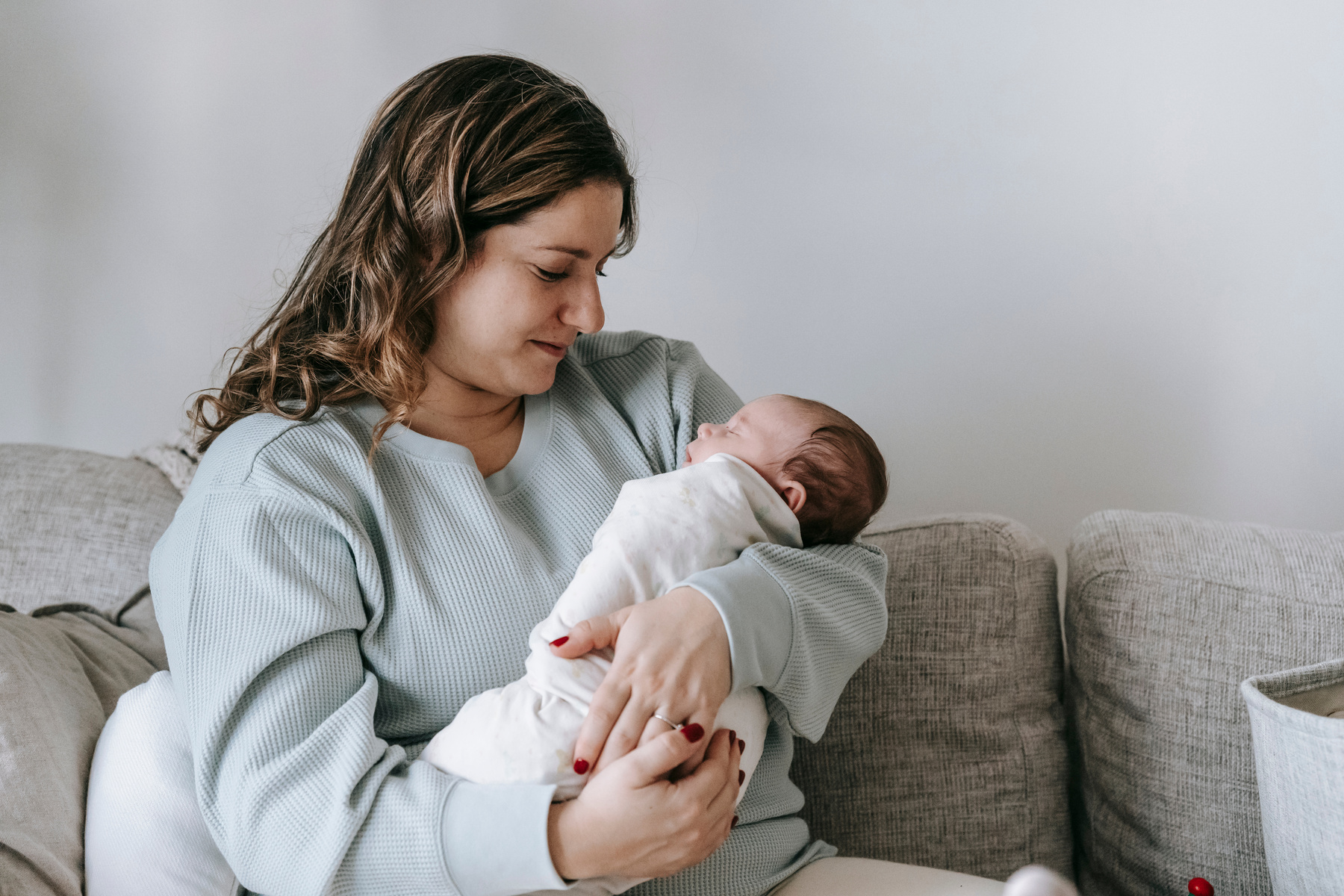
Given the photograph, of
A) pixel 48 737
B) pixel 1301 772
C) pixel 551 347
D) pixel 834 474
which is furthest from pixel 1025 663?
pixel 48 737

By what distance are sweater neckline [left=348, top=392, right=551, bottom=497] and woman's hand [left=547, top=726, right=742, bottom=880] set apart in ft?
1.39

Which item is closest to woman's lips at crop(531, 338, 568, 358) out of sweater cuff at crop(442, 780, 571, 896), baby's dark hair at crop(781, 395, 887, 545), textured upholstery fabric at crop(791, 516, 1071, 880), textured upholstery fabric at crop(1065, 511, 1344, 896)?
baby's dark hair at crop(781, 395, 887, 545)

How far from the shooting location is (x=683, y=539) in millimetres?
1074

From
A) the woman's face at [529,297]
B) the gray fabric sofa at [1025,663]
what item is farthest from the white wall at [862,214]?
the woman's face at [529,297]

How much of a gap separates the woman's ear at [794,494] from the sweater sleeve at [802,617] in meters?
0.05

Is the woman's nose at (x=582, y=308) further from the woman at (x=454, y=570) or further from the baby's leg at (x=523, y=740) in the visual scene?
the baby's leg at (x=523, y=740)

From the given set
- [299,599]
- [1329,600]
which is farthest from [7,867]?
[1329,600]

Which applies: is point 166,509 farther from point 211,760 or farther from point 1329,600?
point 1329,600

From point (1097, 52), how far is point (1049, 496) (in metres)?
0.81

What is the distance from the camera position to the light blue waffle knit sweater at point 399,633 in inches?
36.8

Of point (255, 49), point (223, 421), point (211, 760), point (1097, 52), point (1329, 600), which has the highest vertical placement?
point (1097, 52)

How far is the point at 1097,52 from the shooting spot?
174cm

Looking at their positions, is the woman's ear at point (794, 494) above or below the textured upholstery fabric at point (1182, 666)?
above

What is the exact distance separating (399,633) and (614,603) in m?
0.25
